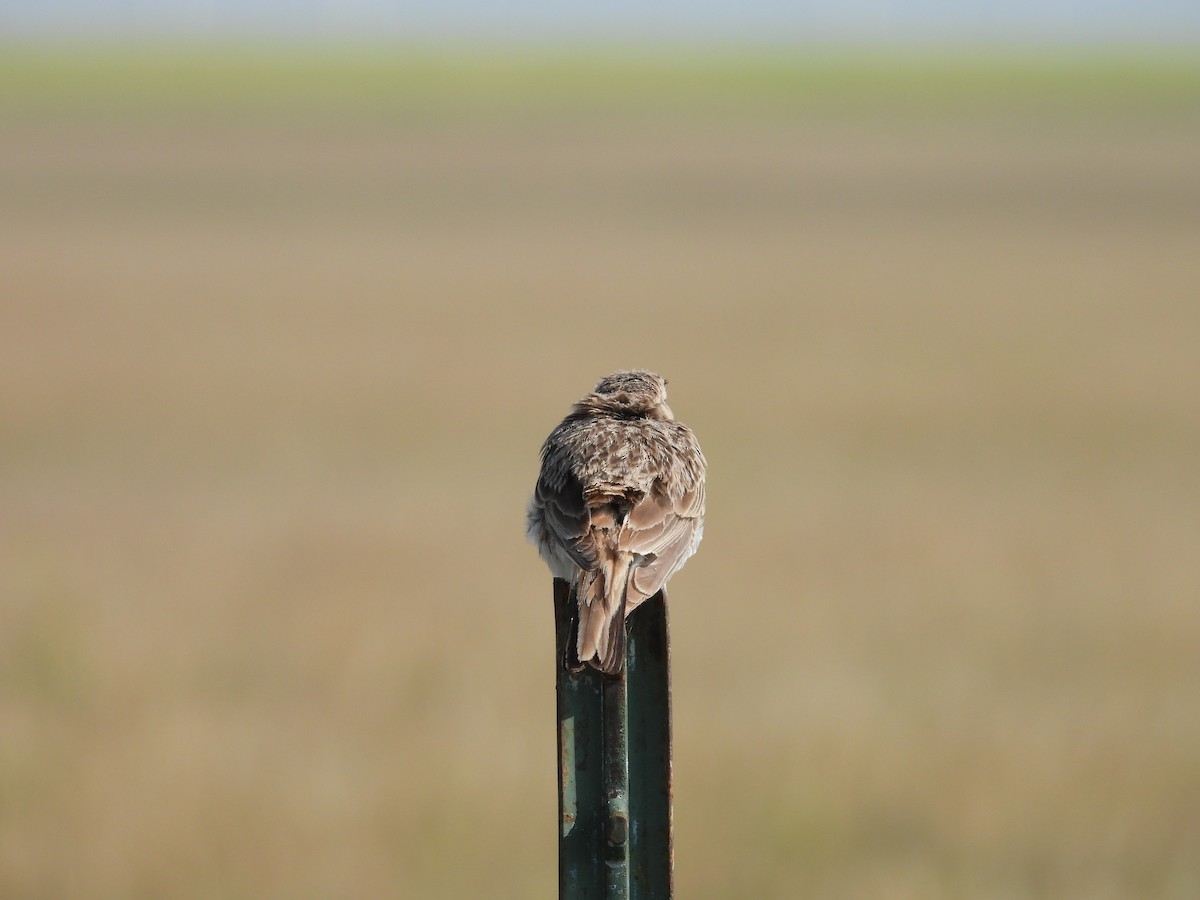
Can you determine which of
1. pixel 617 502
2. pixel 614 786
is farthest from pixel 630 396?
pixel 614 786

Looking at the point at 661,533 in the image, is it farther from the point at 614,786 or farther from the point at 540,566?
the point at 540,566

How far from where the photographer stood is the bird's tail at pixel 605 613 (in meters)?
4.50

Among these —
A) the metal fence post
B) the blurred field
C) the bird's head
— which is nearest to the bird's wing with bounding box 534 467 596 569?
the bird's head

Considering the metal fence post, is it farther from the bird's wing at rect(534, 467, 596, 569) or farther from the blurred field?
the blurred field

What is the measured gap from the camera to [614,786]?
4305mm

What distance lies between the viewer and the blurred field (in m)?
15.6

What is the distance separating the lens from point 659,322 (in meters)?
53.1

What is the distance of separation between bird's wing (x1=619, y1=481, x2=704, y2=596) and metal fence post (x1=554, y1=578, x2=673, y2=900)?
3.51 ft

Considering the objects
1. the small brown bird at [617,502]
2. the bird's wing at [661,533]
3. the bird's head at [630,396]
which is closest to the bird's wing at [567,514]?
the small brown bird at [617,502]

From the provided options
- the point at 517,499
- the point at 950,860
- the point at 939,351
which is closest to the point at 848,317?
the point at 939,351

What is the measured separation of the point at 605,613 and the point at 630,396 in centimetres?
343

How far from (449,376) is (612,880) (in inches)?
1542

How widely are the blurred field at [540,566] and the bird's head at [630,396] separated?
763 cm

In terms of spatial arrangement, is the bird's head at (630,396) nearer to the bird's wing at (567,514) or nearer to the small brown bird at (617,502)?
the small brown bird at (617,502)
